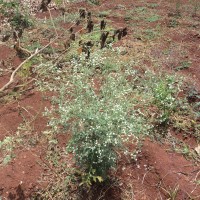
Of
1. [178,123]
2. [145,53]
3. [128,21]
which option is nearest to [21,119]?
[178,123]

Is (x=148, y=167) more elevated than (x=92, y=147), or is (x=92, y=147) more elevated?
(x=92, y=147)

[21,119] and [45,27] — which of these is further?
[45,27]

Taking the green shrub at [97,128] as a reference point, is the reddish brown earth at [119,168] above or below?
below

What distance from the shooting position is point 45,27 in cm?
706

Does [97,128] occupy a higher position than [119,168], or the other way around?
[97,128]

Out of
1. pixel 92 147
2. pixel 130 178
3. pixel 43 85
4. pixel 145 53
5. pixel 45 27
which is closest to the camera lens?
pixel 92 147

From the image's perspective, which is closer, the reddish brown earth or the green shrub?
the green shrub

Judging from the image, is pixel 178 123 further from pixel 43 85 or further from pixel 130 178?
pixel 43 85

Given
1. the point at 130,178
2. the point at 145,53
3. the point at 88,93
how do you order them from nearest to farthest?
the point at 88,93 < the point at 130,178 < the point at 145,53

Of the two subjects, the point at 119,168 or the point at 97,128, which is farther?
the point at 119,168

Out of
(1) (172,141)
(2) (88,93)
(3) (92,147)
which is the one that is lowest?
(1) (172,141)

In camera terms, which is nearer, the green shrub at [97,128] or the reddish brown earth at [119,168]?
the green shrub at [97,128]

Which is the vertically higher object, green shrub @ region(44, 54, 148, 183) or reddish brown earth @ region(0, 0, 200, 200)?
green shrub @ region(44, 54, 148, 183)

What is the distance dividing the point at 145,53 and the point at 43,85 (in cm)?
195
